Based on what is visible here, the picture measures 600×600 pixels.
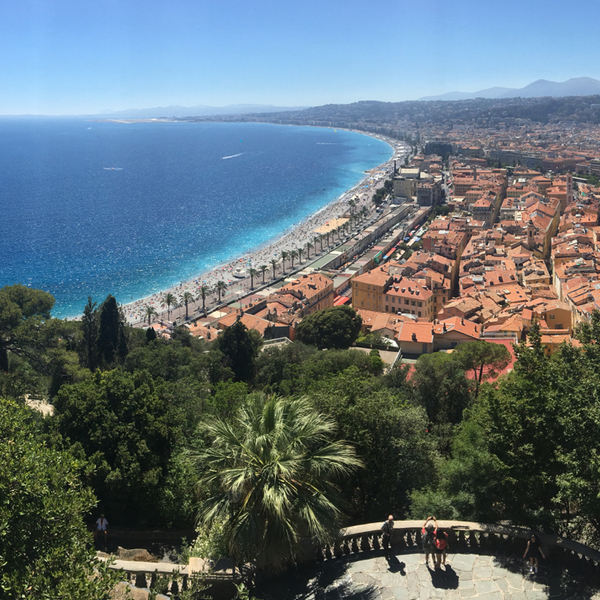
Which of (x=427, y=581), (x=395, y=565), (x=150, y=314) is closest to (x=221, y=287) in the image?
(x=150, y=314)

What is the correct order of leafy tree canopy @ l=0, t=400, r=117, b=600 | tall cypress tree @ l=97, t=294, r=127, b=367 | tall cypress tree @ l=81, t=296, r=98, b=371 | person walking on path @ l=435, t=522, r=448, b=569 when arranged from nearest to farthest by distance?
leafy tree canopy @ l=0, t=400, r=117, b=600 < person walking on path @ l=435, t=522, r=448, b=569 < tall cypress tree @ l=81, t=296, r=98, b=371 < tall cypress tree @ l=97, t=294, r=127, b=367

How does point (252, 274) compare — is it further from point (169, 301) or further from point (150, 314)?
point (150, 314)

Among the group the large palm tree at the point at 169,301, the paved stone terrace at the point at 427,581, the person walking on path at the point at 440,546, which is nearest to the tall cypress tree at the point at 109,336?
the large palm tree at the point at 169,301

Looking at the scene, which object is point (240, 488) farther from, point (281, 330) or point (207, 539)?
point (281, 330)

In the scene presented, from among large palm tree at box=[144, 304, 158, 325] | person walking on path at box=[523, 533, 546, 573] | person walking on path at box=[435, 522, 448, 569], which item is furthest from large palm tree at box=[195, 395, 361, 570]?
large palm tree at box=[144, 304, 158, 325]

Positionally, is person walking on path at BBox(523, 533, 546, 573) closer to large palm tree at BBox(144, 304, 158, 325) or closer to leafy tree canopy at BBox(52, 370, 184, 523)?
leafy tree canopy at BBox(52, 370, 184, 523)

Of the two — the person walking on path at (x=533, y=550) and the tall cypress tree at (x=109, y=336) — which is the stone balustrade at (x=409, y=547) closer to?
the person walking on path at (x=533, y=550)
